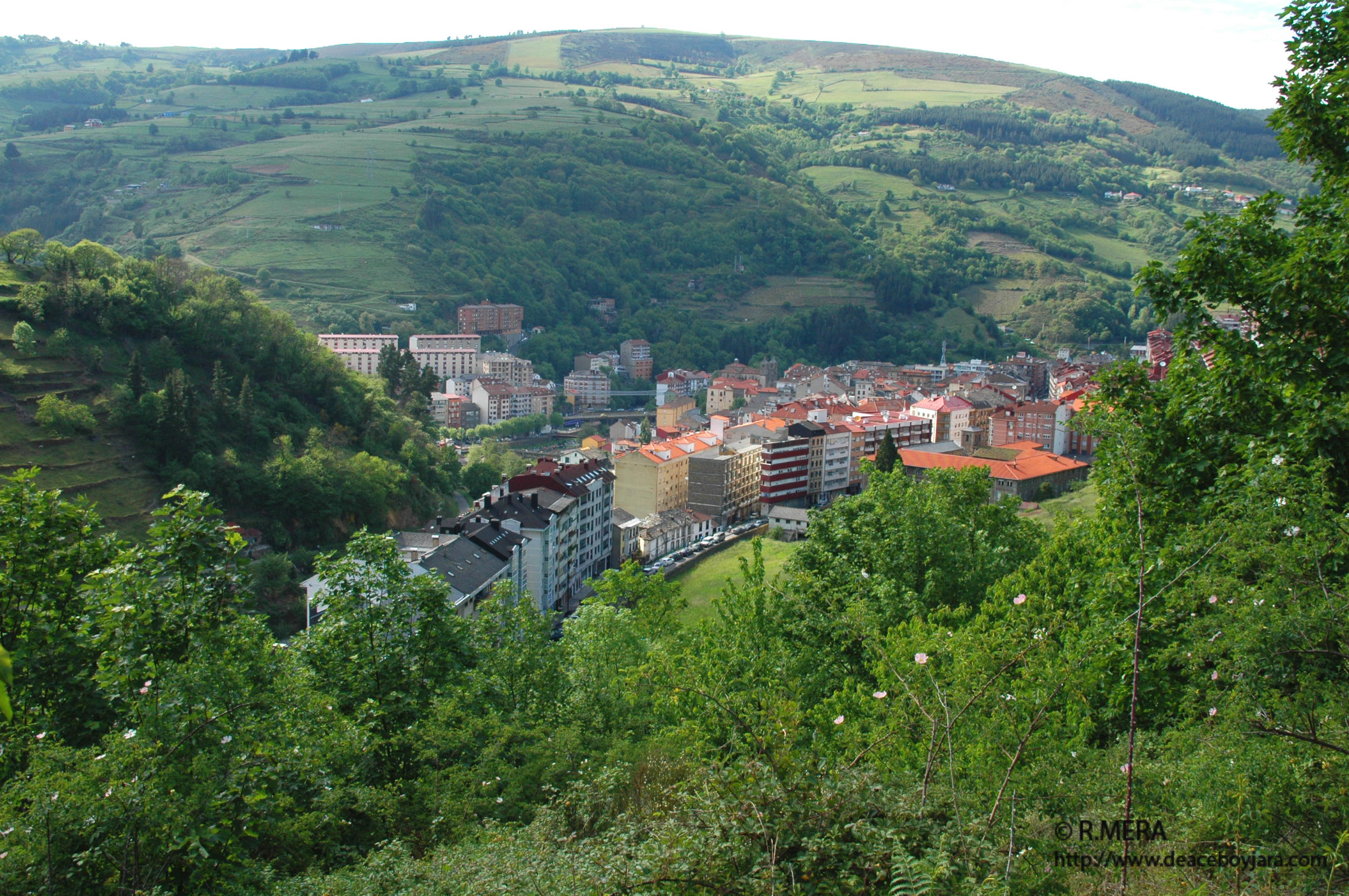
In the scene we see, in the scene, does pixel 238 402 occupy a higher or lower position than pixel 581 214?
lower

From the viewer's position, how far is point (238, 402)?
43.0 m

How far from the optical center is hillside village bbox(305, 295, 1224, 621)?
34562 mm

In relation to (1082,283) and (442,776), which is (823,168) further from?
(442,776)

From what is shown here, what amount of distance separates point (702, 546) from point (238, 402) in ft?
69.8

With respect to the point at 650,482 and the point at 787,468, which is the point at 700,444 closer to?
the point at 787,468

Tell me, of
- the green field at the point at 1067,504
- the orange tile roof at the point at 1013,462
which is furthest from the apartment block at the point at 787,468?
the green field at the point at 1067,504

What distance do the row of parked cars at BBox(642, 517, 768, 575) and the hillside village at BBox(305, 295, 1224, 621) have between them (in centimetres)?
19

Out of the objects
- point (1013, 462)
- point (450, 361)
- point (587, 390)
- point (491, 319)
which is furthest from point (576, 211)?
point (1013, 462)

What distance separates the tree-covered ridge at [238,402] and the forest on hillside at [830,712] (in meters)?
29.4

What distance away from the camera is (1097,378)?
957 centimetres

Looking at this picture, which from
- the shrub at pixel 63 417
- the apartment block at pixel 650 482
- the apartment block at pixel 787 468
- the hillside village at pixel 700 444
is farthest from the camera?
the apartment block at pixel 787 468

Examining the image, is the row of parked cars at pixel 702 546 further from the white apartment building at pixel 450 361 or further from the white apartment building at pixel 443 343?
the white apartment building at pixel 443 343

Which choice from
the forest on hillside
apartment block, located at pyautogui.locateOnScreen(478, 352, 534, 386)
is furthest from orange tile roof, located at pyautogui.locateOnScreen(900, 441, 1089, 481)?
apartment block, located at pyautogui.locateOnScreen(478, 352, 534, 386)

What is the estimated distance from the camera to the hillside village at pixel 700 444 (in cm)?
3456
